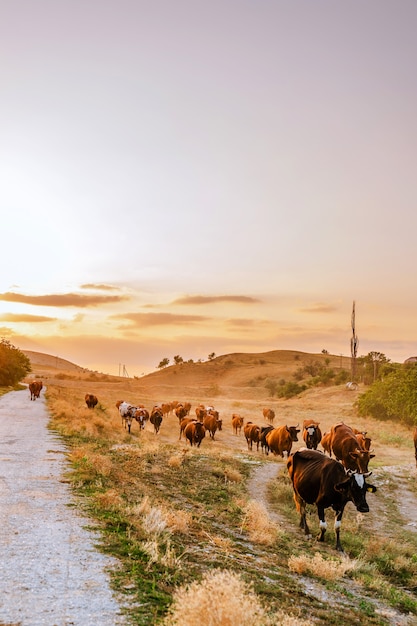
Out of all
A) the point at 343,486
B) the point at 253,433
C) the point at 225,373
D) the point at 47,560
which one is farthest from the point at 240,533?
the point at 225,373

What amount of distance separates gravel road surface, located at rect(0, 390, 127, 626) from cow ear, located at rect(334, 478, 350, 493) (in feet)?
20.0

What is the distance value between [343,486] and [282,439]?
15460 mm

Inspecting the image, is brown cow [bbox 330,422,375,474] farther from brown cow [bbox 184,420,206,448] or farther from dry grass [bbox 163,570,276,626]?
dry grass [bbox 163,570,276,626]

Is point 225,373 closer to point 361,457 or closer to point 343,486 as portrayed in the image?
point 361,457

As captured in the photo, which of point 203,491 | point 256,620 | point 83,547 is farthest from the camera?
point 203,491

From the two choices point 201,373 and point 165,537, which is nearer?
point 165,537

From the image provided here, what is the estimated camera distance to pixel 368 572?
38.4ft

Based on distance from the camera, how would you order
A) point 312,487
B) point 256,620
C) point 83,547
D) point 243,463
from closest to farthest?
1. point 256,620
2. point 83,547
3. point 312,487
4. point 243,463

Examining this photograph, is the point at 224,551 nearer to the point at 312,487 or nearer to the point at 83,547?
the point at 83,547

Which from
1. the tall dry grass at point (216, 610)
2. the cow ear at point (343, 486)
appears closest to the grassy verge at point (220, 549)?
the tall dry grass at point (216, 610)

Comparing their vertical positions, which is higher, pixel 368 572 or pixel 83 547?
pixel 83 547

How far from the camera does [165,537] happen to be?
387 inches

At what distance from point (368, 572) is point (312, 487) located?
260 centimetres

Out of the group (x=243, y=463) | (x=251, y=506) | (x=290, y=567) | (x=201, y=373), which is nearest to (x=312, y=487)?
(x=251, y=506)
